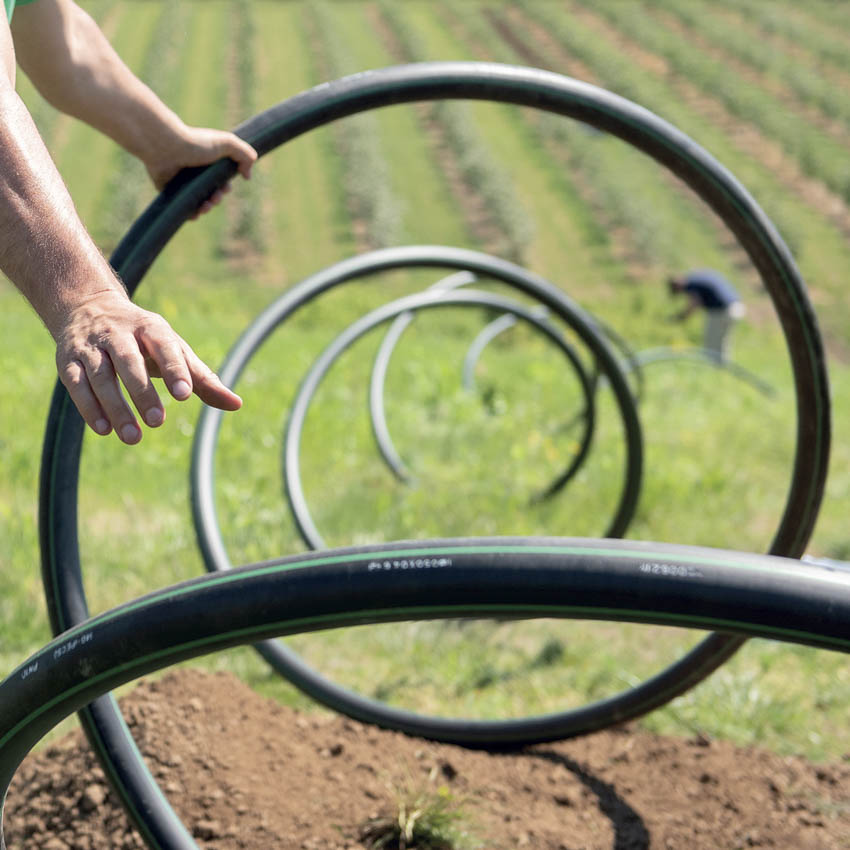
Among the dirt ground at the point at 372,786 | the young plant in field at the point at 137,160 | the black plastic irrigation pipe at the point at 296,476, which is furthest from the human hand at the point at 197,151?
the young plant in field at the point at 137,160

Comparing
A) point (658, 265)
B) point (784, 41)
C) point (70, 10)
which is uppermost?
point (784, 41)

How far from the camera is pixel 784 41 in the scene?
3672 cm

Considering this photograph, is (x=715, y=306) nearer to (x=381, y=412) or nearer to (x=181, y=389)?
(x=381, y=412)

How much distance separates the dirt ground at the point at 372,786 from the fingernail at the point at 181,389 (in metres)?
1.65

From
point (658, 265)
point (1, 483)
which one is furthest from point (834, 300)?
point (1, 483)

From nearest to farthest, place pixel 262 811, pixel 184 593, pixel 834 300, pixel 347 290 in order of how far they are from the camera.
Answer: pixel 184 593
pixel 262 811
pixel 347 290
pixel 834 300

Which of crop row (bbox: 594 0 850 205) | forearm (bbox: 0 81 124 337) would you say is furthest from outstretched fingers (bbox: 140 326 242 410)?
crop row (bbox: 594 0 850 205)

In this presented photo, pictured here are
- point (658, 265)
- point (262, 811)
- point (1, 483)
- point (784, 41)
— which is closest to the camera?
point (262, 811)

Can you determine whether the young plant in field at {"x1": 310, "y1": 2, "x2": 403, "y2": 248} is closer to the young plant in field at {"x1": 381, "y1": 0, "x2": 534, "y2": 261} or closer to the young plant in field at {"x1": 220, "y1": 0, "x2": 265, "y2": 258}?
the young plant in field at {"x1": 381, "y1": 0, "x2": 534, "y2": 261}

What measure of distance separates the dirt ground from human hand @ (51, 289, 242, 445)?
1610 mm

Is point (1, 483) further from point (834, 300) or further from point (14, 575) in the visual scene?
point (834, 300)

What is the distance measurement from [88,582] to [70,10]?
2.40 metres

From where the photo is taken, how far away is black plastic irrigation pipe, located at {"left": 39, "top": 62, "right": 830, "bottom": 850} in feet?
7.64

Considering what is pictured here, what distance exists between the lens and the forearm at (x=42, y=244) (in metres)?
1.55
